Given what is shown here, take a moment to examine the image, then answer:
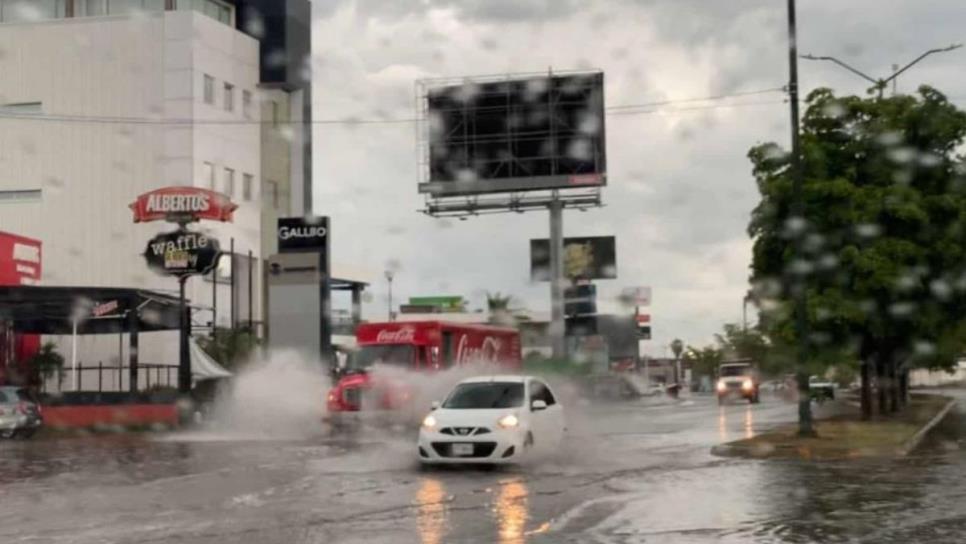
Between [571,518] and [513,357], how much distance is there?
2816 cm

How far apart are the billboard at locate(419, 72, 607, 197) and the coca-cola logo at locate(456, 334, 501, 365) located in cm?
2662

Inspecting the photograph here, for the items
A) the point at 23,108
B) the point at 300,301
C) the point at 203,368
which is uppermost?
the point at 23,108

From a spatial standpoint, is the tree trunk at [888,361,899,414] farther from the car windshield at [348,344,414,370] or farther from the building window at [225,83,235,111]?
the building window at [225,83,235,111]

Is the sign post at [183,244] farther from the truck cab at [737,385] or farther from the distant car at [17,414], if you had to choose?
the truck cab at [737,385]

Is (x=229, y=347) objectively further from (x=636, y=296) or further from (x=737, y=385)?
(x=636, y=296)

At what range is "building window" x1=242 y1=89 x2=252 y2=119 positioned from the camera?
201 ft

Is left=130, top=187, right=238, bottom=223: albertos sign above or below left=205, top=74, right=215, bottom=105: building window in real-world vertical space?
below

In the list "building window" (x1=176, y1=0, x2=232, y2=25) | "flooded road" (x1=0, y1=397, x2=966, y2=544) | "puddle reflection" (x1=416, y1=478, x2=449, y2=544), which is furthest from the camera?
"building window" (x1=176, y1=0, x2=232, y2=25)

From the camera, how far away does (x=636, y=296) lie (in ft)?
444

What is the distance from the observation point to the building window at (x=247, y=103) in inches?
2410

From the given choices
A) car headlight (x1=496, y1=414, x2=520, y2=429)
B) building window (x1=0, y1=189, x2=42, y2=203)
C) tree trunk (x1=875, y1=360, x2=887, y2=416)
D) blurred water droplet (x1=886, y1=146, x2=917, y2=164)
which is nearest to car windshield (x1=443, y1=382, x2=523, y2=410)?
car headlight (x1=496, y1=414, x2=520, y2=429)

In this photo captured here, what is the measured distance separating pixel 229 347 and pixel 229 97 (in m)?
14.3

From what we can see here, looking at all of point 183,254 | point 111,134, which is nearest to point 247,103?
point 111,134

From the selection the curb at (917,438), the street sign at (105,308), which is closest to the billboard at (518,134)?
the street sign at (105,308)
